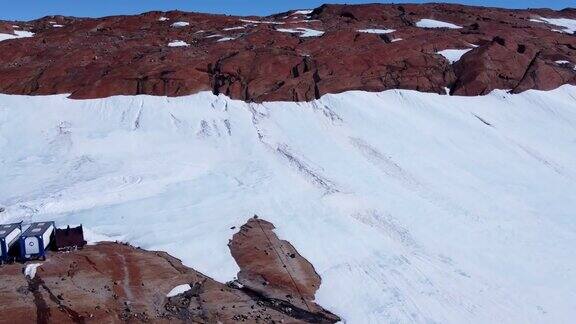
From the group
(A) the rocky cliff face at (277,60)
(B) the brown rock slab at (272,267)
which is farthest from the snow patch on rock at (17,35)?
(B) the brown rock slab at (272,267)

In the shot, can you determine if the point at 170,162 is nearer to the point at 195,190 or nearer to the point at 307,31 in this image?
the point at 195,190

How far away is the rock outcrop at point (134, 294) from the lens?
36.4ft

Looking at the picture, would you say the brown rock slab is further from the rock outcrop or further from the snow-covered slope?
the snow-covered slope

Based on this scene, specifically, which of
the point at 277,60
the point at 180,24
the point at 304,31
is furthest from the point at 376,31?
the point at 180,24

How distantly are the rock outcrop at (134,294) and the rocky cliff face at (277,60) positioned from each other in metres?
14.5

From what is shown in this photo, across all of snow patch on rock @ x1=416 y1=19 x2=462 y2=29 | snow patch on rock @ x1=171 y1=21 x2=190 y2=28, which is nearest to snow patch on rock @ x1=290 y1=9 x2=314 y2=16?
snow patch on rock @ x1=416 y1=19 x2=462 y2=29

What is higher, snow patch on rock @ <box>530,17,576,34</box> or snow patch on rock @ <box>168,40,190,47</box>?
snow patch on rock @ <box>530,17,576,34</box>

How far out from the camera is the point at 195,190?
767 inches

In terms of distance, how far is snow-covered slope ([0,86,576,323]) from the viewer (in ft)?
46.8

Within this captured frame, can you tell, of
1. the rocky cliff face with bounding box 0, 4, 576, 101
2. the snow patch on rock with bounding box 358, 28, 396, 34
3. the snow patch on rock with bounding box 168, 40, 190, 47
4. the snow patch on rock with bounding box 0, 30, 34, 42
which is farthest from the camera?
the snow patch on rock with bounding box 358, 28, 396, 34

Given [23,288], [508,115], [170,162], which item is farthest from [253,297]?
[508,115]

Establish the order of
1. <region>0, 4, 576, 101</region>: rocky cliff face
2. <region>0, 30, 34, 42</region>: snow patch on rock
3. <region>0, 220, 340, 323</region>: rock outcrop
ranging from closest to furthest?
<region>0, 220, 340, 323</region>: rock outcrop, <region>0, 4, 576, 101</region>: rocky cliff face, <region>0, 30, 34, 42</region>: snow patch on rock

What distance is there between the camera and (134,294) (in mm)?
12172

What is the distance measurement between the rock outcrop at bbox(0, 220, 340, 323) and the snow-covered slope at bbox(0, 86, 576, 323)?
830mm
